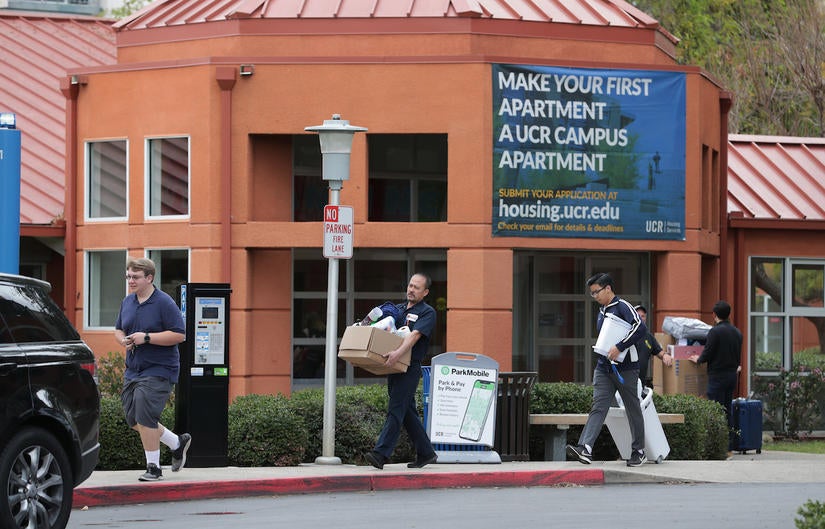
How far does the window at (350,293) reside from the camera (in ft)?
75.0

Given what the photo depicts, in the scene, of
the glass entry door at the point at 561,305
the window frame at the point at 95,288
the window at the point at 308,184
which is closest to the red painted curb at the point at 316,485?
the glass entry door at the point at 561,305

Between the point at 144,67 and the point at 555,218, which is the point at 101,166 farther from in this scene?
the point at 555,218

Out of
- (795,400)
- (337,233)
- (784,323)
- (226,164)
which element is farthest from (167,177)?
(795,400)

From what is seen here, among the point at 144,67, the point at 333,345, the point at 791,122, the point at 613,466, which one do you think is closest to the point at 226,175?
the point at 144,67

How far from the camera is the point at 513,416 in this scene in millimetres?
16281

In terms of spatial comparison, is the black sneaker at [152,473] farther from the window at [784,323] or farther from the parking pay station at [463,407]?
the window at [784,323]

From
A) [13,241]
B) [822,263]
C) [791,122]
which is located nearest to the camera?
[13,241]

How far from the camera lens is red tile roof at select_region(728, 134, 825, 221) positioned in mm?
24891

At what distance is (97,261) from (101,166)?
4.68 ft

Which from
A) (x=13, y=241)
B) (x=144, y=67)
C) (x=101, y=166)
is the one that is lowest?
(x=13, y=241)

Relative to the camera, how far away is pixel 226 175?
21359 mm

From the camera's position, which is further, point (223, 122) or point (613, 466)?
point (223, 122)

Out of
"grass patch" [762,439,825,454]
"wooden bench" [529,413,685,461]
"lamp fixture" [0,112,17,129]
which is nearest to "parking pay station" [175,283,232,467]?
"lamp fixture" [0,112,17,129]

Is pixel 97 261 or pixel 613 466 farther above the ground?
pixel 97 261
